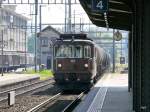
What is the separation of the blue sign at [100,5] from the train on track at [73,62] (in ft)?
35.5

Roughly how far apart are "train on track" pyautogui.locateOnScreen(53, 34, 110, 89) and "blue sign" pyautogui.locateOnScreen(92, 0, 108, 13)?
35.5ft

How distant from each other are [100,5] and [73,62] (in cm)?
1115

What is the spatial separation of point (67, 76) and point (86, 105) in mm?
7192

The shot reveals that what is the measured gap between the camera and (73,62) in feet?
83.3

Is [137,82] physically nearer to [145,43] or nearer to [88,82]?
[145,43]

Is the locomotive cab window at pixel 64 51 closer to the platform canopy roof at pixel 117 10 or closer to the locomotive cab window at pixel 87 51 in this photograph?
the locomotive cab window at pixel 87 51

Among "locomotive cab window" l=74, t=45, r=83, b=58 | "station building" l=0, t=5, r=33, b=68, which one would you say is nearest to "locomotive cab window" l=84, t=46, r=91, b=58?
"locomotive cab window" l=74, t=45, r=83, b=58

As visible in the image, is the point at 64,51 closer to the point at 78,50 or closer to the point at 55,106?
Answer: the point at 78,50

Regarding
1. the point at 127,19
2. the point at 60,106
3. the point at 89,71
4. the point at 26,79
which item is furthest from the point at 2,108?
the point at 26,79

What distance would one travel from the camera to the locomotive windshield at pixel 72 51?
25734 mm

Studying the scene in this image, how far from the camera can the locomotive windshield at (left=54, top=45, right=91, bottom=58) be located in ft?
84.4

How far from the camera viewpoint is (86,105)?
18.2 meters

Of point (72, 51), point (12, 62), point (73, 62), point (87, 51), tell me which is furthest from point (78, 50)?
point (12, 62)

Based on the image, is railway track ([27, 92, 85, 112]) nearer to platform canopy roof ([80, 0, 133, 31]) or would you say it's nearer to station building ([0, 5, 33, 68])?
platform canopy roof ([80, 0, 133, 31])
